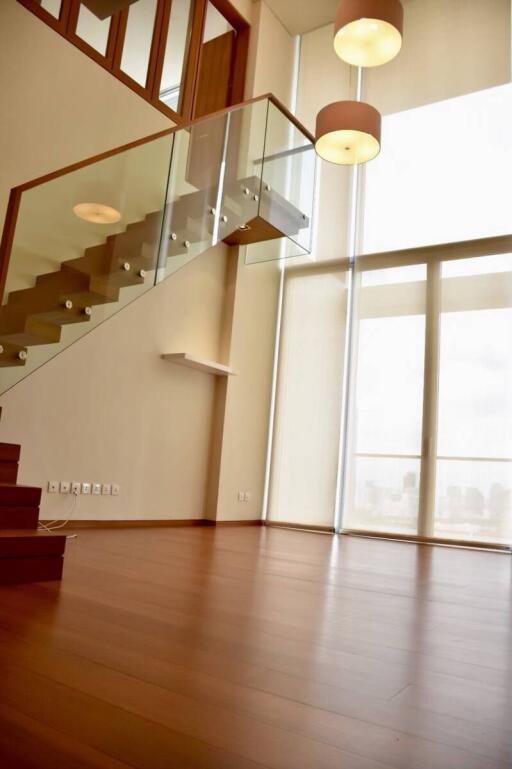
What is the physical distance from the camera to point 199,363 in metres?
6.36

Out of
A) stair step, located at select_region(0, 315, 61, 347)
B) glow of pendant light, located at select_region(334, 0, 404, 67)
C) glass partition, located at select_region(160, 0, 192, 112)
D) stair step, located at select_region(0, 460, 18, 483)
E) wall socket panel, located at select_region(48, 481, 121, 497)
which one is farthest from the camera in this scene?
glass partition, located at select_region(160, 0, 192, 112)

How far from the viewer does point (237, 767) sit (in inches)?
43.6

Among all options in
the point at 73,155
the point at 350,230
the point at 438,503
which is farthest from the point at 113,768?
the point at 350,230

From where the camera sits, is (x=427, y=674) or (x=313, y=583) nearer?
(x=427, y=674)

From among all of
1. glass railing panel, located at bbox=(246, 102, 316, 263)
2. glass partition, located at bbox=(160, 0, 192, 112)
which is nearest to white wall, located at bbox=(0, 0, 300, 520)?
glass partition, located at bbox=(160, 0, 192, 112)

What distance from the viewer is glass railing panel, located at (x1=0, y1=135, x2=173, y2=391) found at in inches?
145

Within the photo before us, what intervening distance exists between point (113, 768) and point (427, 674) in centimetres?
102

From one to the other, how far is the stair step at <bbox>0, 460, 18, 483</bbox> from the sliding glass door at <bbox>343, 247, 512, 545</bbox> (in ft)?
13.4

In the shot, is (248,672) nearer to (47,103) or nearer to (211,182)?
(211,182)

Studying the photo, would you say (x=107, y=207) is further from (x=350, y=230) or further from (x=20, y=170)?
(x=350, y=230)

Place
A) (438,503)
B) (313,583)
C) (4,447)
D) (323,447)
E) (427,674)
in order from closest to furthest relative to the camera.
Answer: (427,674), (313,583), (4,447), (438,503), (323,447)

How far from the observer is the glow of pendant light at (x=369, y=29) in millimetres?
3994

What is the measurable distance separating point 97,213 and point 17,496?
185cm

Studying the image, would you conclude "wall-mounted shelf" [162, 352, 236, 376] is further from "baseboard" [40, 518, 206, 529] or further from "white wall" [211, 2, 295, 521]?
"baseboard" [40, 518, 206, 529]
